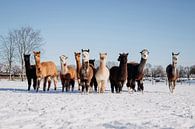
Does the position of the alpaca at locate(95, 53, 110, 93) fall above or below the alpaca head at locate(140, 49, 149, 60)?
below

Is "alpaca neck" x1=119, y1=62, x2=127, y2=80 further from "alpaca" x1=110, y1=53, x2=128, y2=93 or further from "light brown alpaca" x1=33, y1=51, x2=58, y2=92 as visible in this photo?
"light brown alpaca" x1=33, y1=51, x2=58, y2=92

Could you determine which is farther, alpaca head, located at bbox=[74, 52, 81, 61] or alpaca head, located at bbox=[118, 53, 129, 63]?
alpaca head, located at bbox=[74, 52, 81, 61]

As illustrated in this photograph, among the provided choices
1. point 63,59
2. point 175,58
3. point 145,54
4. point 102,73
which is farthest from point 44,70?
point 175,58

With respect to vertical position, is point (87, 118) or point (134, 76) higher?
point (134, 76)

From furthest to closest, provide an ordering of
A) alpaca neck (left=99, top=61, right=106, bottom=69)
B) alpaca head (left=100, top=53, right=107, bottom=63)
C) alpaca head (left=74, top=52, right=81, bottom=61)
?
alpaca head (left=74, top=52, right=81, bottom=61), alpaca head (left=100, top=53, right=107, bottom=63), alpaca neck (left=99, top=61, right=106, bottom=69)

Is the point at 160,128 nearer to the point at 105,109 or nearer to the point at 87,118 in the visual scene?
the point at 87,118

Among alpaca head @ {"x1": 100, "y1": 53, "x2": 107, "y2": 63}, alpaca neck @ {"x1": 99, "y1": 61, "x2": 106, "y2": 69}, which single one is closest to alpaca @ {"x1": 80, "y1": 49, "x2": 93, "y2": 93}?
alpaca neck @ {"x1": 99, "y1": 61, "x2": 106, "y2": 69}

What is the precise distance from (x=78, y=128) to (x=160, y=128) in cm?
201

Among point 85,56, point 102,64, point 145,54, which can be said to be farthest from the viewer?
point 145,54

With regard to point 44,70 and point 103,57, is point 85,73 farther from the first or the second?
point 44,70

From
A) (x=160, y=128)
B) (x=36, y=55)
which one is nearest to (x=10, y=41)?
(x=36, y=55)

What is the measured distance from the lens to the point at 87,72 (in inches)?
708

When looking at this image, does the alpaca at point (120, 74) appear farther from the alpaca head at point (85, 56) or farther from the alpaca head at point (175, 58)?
the alpaca head at point (175, 58)

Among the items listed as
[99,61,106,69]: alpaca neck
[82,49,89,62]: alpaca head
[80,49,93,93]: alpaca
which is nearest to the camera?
[80,49,93,93]: alpaca
